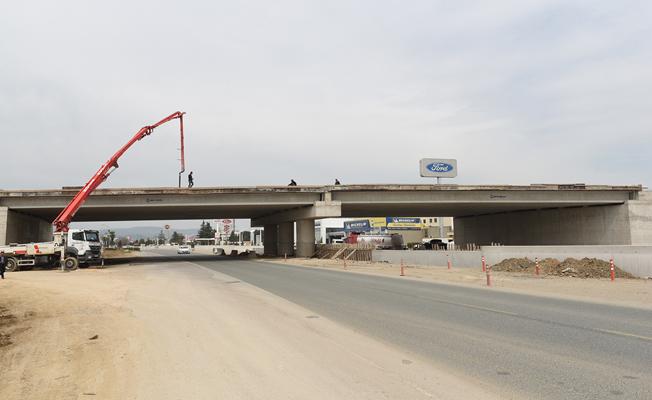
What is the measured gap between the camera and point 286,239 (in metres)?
56.1

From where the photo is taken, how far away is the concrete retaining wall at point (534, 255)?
22.9m

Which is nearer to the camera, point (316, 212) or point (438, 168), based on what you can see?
point (316, 212)

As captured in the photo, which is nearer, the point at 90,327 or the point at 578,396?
the point at 578,396

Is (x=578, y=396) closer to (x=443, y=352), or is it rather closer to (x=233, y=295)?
(x=443, y=352)

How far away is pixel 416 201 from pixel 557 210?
1821 centimetres

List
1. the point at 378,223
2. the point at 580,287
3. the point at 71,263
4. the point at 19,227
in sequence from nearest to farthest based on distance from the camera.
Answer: the point at 580,287 → the point at 71,263 → the point at 19,227 → the point at 378,223

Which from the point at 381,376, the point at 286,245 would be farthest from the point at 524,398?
the point at 286,245

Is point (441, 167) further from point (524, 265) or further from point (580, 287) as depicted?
point (580, 287)

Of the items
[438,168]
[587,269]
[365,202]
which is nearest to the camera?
[587,269]

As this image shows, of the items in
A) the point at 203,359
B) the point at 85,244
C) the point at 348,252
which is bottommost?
the point at 348,252

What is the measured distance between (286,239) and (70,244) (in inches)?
1044

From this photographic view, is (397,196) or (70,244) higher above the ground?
(397,196)

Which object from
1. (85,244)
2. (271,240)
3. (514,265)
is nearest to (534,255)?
(514,265)

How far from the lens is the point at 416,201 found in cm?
4497
